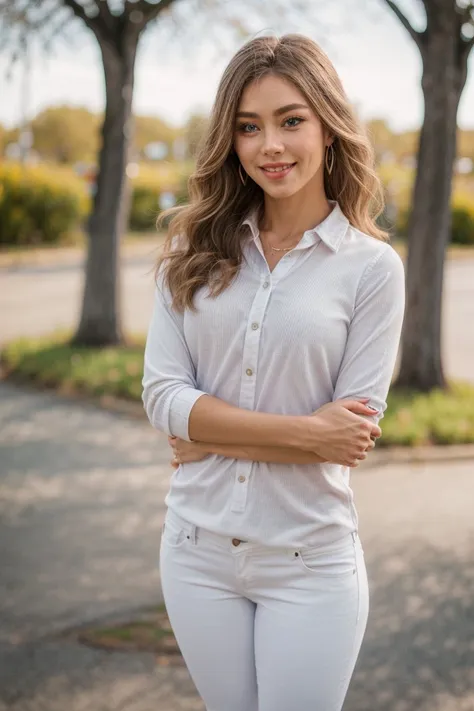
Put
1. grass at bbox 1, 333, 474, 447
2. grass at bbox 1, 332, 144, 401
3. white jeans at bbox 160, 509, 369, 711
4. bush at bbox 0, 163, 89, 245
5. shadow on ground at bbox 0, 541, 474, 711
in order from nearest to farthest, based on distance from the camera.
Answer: white jeans at bbox 160, 509, 369, 711
shadow on ground at bbox 0, 541, 474, 711
grass at bbox 1, 333, 474, 447
grass at bbox 1, 332, 144, 401
bush at bbox 0, 163, 89, 245

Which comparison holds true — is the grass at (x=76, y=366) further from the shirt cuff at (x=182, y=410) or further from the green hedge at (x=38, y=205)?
the green hedge at (x=38, y=205)

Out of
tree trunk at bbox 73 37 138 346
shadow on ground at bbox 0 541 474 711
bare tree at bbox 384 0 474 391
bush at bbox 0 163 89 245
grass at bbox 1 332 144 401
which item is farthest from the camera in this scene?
bush at bbox 0 163 89 245

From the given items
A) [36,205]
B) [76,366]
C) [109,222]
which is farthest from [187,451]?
[36,205]

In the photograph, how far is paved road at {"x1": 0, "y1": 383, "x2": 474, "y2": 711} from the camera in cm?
349

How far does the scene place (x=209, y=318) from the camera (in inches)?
85.3

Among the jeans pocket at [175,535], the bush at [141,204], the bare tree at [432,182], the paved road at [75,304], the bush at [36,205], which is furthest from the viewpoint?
the bush at [141,204]

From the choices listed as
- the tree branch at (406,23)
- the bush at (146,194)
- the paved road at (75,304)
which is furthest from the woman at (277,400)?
the bush at (146,194)

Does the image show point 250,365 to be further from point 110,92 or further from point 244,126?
point 110,92

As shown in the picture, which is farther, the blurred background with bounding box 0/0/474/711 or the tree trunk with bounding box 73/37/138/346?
the tree trunk with bounding box 73/37/138/346

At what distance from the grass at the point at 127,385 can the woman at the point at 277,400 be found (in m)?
4.60

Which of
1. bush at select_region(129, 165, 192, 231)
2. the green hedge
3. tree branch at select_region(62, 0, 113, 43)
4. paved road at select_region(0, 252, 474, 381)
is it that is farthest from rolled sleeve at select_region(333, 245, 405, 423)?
bush at select_region(129, 165, 192, 231)

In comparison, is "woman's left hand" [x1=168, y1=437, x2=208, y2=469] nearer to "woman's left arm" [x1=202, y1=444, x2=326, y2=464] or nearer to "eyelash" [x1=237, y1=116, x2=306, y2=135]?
"woman's left arm" [x1=202, y1=444, x2=326, y2=464]

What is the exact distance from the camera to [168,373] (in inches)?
88.0

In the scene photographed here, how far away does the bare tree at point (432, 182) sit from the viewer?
7.34 m
